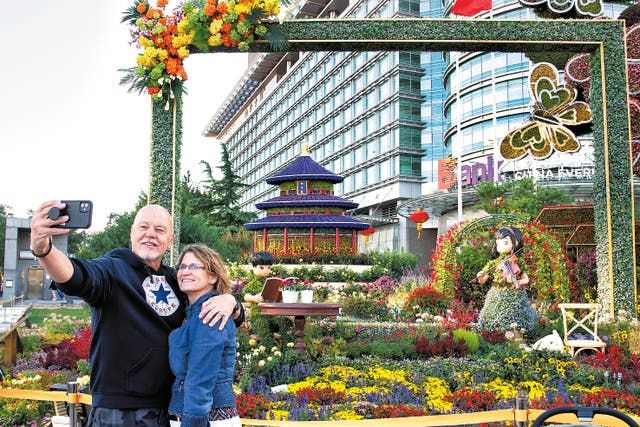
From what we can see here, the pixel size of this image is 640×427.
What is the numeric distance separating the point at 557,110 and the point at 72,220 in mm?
18770

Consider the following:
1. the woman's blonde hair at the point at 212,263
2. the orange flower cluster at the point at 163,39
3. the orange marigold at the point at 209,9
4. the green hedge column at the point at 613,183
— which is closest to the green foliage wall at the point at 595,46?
the green hedge column at the point at 613,183

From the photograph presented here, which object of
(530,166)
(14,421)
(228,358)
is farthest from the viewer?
(530,166)

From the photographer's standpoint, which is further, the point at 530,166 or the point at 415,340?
the point at 530,166

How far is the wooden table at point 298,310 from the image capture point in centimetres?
828

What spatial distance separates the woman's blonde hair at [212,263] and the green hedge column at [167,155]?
8.87 m

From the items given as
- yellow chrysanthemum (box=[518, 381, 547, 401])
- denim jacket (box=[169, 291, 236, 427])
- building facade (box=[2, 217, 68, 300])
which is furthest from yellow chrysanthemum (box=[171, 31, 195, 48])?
building facade (box=[2, 217, 68, 300])

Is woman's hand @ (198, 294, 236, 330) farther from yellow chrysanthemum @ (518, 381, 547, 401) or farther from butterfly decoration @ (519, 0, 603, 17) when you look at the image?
butterfly decoration @ (519, 0, 603, 17)

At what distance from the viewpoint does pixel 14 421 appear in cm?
628

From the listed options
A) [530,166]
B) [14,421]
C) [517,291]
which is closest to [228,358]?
[14,421]

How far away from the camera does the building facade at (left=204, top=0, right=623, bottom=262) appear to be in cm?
4284

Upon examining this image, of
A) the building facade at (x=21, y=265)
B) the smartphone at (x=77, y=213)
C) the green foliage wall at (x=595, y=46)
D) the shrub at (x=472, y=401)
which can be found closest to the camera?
the smartphone at (x=77, y=213)

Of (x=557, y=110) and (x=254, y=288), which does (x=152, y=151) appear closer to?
(x=254, y=288)

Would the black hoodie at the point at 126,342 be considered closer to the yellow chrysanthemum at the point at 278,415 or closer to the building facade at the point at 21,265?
the yellow chrysanthemum at the point at 278,415

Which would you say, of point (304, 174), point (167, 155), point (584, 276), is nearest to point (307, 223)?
point (304, 174)
